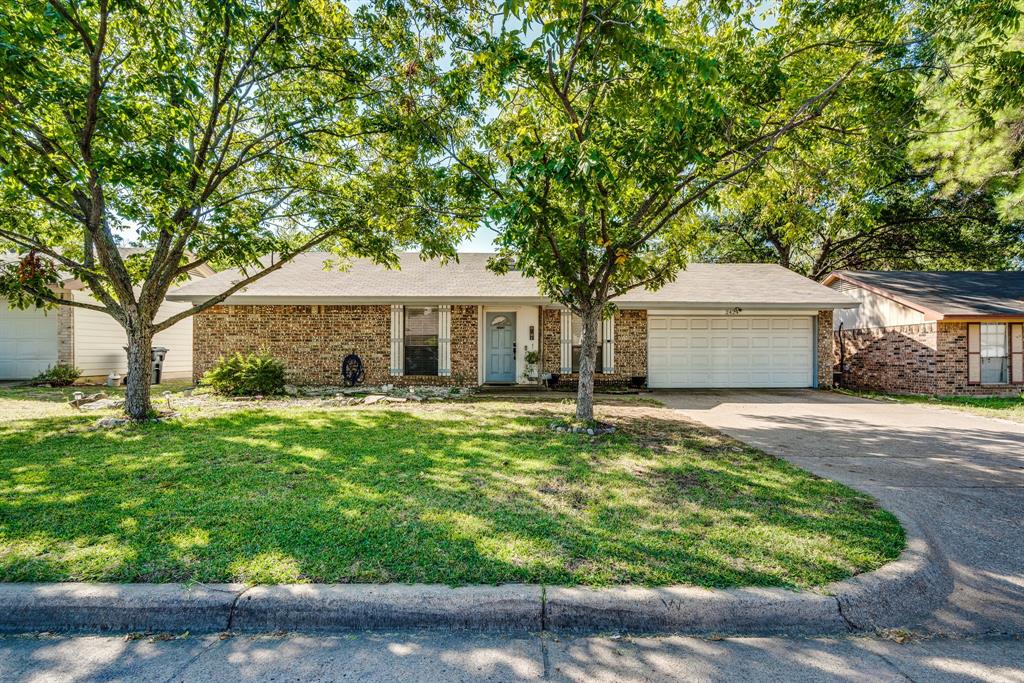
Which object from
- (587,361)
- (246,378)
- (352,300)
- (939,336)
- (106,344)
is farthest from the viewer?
(106,344)

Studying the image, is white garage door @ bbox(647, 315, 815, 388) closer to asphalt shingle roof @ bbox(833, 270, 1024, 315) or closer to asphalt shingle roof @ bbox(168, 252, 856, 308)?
asphalt shingle roof @ bbox(168, 252, 856, 308)

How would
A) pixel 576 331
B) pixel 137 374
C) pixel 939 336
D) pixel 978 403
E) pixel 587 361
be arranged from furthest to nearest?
pixel 576 331 → pixel 939 336 → pixel 978 403 → pixel 137 374 → pixel 587 361

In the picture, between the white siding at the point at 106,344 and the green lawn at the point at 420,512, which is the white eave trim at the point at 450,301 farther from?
the green lawn at the point at 420,512

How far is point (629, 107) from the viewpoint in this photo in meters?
5.82

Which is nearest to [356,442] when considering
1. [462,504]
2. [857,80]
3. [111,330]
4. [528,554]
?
[462,504]

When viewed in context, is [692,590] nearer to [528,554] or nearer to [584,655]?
[584,655]

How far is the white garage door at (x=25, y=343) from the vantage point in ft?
44.5

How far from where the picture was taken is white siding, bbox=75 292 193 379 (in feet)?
45.4

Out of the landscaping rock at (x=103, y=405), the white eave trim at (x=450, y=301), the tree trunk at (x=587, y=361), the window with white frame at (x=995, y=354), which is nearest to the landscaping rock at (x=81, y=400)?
the landscaping rock at (x=103, y=405)

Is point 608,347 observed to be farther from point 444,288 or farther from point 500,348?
point 444,288

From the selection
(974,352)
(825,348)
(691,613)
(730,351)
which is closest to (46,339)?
(691,613)

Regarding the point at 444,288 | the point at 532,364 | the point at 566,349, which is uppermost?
the point at 444,288

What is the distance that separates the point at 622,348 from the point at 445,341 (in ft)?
15.8

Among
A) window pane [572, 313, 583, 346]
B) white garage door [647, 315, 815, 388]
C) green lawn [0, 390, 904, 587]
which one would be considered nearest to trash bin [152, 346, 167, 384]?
green lawn [0, 390, 904, 587]
